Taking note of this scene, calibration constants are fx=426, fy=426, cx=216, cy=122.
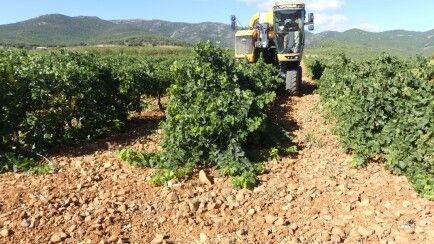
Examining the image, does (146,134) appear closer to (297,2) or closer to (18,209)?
(18,209)

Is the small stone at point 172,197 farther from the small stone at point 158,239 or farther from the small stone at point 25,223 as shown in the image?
the small stone at point 25,223

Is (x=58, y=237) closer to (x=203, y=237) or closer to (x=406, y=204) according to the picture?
(x=203, y=237)

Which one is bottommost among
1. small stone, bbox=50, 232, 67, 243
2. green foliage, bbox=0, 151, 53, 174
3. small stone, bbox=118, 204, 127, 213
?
small stone, bbox=50, 232, 67, 243

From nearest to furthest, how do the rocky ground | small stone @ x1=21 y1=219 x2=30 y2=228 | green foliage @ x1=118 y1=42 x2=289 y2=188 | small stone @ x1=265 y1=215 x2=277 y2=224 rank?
the rocky ground → small stone @ x1=21 y1=219 x2=30 y2=228 → small stone @ x1=265 y1=215 x2=277 y2=224 → green foliage @ x1=118 y1=42 x2=289 y2=188

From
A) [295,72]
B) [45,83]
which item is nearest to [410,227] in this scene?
[45,83]

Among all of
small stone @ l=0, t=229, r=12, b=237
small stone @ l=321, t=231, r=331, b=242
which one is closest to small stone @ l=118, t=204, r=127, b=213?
small stone @ l=0, t=229, r=12, b=237

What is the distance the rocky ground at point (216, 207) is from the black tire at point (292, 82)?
696cm

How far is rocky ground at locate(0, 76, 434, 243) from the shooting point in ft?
15.5

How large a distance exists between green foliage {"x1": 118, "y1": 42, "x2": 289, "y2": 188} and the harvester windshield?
6.82 meters

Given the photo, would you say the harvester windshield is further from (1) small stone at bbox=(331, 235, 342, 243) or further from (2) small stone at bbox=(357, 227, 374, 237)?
(1) small stone at bbox=(331, 235, 342, 243)

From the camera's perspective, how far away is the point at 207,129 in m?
6.48

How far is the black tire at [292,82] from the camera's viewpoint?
44.6 ft

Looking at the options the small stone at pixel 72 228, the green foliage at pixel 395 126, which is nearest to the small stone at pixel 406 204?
the green foliage at pixel 395 126

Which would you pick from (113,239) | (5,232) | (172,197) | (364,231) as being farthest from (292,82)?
(5,232)
